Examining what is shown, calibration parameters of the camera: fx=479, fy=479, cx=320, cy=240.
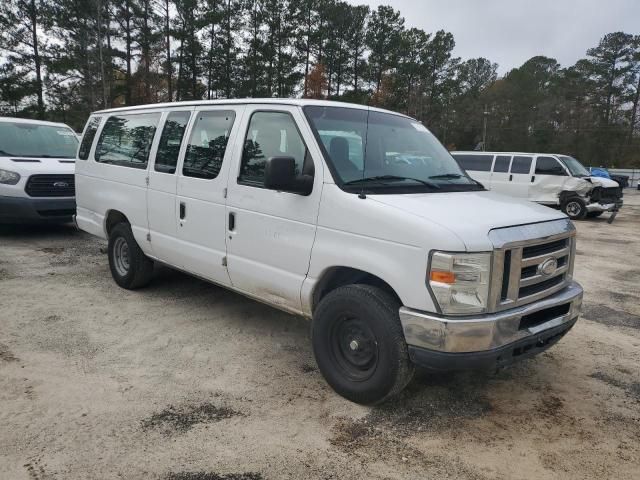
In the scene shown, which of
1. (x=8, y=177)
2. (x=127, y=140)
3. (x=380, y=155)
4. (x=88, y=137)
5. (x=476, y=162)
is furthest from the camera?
(x=476, y=162)

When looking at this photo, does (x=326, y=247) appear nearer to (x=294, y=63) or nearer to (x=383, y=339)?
(x=383, y=339)

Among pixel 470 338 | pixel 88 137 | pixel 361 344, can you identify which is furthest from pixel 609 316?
pixel 88 137

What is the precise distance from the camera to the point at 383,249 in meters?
3.09

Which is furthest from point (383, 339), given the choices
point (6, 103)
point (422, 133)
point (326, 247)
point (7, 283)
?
point (6, 103)

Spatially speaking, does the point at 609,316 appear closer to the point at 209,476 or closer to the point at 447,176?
the point at 447,176

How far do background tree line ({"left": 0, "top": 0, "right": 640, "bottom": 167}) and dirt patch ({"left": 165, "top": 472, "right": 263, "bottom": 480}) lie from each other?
35.6 m

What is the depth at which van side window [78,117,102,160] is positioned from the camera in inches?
245

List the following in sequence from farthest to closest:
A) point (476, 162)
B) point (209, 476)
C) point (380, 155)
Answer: point (476, 162)
point (380, 155)
point (209, 476)

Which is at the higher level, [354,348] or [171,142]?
[171,142]

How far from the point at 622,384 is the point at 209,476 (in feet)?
10.9

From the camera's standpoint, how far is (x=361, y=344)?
131 inches

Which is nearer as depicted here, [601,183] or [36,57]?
[601,183]

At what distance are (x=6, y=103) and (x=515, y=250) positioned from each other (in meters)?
38.2

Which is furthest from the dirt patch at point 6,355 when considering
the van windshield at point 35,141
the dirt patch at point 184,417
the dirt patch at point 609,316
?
the dirt patch at point 609,316
